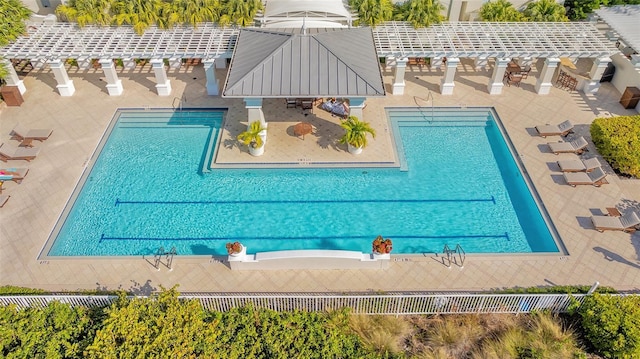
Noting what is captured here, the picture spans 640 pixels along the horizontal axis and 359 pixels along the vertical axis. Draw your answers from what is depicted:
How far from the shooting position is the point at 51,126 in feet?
80.8

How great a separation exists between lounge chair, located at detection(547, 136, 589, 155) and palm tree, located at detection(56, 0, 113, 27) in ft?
86.9

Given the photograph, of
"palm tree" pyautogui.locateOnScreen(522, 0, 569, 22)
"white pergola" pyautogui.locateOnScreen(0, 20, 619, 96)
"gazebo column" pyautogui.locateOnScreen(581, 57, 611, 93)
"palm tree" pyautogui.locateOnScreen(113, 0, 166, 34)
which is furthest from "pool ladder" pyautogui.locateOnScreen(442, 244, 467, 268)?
"palm tree" pyautogui.locateOnScreen(113, 0, 166, 34)

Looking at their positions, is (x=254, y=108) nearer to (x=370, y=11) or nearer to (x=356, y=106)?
(x=356, y=106)

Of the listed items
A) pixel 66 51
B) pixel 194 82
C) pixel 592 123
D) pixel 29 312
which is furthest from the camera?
pixel 194 82

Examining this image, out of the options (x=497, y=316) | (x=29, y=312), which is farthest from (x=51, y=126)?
(x=497, y=316)

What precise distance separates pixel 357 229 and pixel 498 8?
1847 centimetres

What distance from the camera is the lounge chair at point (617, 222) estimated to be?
1889 centimetres

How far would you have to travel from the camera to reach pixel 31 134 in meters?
23.5

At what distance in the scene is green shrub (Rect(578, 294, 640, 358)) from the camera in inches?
574

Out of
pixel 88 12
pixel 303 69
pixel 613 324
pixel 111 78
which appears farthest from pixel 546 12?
pixel 88 12

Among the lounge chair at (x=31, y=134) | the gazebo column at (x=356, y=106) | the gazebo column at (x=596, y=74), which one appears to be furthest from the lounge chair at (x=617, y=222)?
the lounge chair at (x=31, y=134)

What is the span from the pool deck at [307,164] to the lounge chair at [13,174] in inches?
11.1

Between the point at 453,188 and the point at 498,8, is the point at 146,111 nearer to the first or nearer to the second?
the point at 453,188

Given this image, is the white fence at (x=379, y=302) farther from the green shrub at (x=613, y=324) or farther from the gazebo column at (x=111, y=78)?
the gazebo column at (x=111, y=78)
